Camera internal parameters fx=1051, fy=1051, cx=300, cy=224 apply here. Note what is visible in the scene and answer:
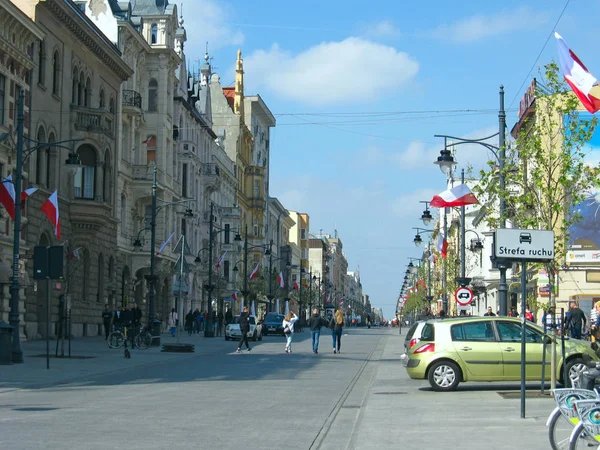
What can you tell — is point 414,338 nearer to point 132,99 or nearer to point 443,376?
point 443,376

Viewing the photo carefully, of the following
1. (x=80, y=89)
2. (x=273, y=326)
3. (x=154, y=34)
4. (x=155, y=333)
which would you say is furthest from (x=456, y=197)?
(x=154, y=34)

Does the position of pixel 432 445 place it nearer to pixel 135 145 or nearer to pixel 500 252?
pixel 500 252

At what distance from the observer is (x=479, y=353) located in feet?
67.8

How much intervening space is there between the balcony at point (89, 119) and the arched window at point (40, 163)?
11.4 feet

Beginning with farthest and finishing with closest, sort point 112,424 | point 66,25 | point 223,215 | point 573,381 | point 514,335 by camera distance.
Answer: point 223,215, point 66,25, point 514,335, point 573,381, point 112,424

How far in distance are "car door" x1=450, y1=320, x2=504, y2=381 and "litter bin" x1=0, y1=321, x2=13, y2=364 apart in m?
12.4

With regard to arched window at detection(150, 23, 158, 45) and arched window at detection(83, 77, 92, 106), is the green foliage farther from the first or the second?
arched window at detection(150, 23, 158, 45)

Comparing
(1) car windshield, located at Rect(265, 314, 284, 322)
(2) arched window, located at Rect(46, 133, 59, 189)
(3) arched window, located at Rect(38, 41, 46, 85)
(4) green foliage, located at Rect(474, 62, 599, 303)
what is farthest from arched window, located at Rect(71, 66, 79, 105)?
(4) green foliage, located at Rect(474, 62, 599, 303)

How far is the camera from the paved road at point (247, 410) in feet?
41.4

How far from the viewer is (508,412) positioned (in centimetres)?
1606

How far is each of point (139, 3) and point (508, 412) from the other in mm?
58799

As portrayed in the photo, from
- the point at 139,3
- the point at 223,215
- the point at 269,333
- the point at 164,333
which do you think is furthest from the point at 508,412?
the point at 223,215

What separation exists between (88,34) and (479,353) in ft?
111

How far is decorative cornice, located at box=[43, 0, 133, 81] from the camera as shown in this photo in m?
45.8
